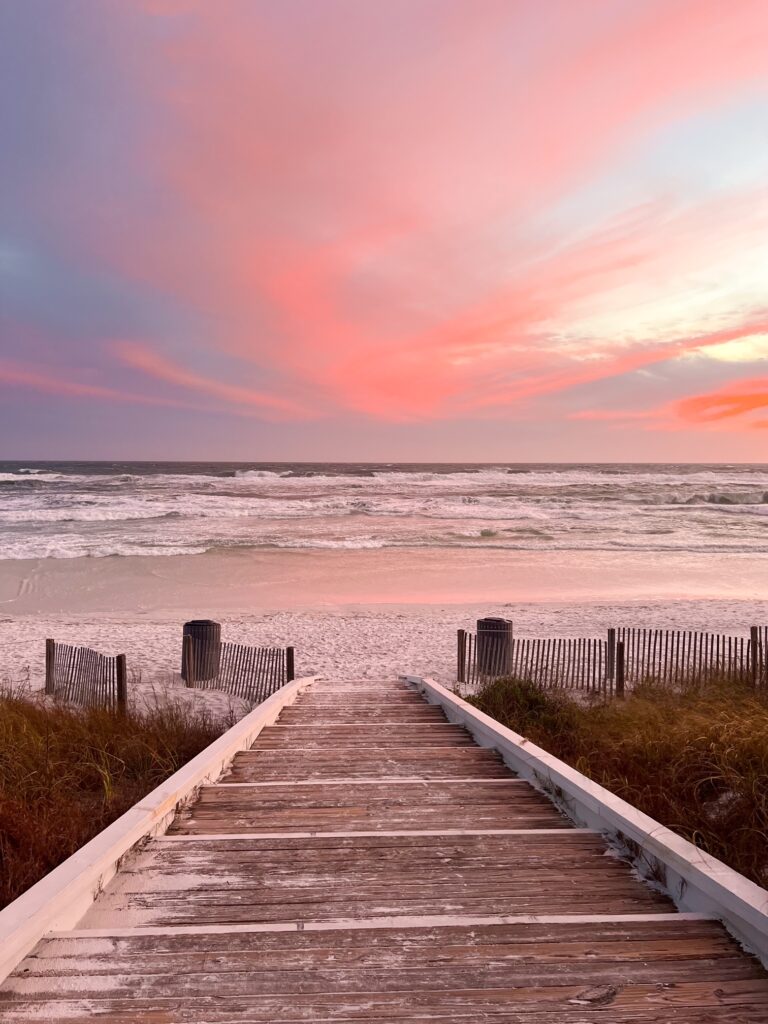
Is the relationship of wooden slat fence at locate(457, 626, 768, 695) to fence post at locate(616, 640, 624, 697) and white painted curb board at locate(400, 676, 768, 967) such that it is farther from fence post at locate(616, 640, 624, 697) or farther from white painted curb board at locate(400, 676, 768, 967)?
white painted curb board at locate(400, 676, 768, 967)

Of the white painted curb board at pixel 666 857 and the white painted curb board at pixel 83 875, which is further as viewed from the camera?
the white painted curb board at pixel 666 857

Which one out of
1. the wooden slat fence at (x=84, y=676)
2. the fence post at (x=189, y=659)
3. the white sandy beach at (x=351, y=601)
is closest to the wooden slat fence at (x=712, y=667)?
the white sandy beach at (x=351, y=601)

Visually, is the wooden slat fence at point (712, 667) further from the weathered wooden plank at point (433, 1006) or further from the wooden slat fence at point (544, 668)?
the weathered wooden plank at point (433, 1006)

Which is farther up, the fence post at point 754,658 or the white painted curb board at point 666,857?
the white painted curb board at point 666,857

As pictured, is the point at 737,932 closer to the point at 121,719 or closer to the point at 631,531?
the point at 121,719

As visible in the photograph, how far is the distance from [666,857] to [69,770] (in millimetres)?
4141

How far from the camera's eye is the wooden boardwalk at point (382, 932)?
5.11 ft

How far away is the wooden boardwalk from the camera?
1557 millimetres

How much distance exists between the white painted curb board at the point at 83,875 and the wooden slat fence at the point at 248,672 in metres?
5.40

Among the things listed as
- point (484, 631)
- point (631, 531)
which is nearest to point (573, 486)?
point (631, 531)

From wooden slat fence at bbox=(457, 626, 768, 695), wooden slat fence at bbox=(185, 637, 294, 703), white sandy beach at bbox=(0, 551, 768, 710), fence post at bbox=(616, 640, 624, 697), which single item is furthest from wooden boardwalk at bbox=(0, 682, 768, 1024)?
white sandy beach at bbox=(0, 551, 768, 710)

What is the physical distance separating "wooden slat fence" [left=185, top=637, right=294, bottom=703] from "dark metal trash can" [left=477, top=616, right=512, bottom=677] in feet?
9.66

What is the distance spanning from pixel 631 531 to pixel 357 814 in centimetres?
2976

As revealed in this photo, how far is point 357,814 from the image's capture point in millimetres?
2898
